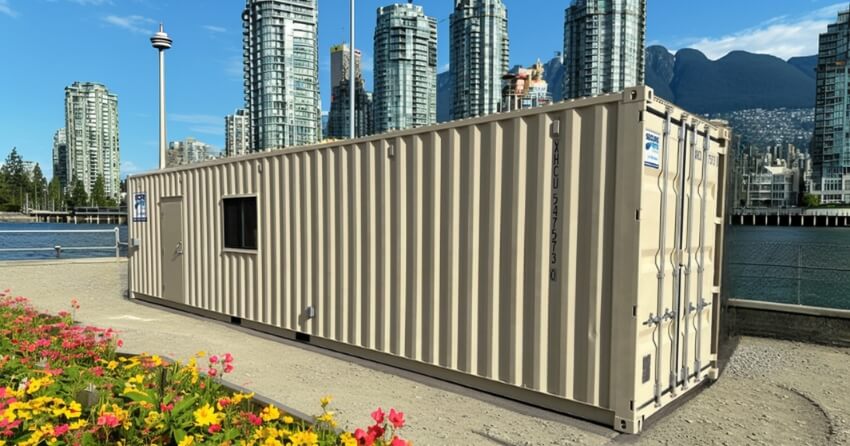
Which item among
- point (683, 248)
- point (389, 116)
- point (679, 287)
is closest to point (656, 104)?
point (683, 248)

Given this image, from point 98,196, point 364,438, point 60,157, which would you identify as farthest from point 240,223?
point 60,157

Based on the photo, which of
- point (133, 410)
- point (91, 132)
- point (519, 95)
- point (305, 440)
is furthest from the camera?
point (91, 132)

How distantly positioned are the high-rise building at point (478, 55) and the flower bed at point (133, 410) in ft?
127

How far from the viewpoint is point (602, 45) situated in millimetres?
62375

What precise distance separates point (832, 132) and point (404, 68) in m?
119

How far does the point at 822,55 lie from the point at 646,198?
155890 mm

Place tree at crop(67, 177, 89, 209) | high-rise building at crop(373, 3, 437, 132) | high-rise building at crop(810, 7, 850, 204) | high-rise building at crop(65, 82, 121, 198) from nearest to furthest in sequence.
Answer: high-rise building at crop(373, 3, 437, 132) < tree at crop(67, 177, 89, 209) < high-rise building at crop(810, 7, 850, 204) < high-rise building at crop(65, 82, 121, 198)

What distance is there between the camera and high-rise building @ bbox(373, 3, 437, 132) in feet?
98.7

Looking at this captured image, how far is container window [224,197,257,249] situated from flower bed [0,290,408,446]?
2.94 meters

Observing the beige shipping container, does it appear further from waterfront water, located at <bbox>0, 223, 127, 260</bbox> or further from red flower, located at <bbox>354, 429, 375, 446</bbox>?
waterfront water, located at <bbox>0, 223, 127, 260</bbox>

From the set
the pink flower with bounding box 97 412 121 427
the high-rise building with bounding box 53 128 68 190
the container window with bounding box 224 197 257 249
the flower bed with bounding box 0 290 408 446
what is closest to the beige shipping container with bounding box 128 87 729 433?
the container window with bounding box 224 197 257 249

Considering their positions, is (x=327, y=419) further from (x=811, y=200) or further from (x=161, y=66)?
(x=811, y=200)

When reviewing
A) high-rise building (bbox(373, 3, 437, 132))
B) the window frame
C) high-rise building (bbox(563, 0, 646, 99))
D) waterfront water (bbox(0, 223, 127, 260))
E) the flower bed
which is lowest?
waterfront water (bbox(0, 223, 127, 260))

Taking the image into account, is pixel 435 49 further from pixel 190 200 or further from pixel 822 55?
pixel 822 55
